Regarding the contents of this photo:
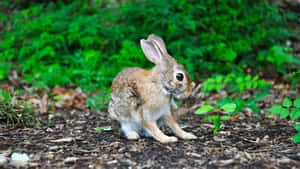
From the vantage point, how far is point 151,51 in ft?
13.9

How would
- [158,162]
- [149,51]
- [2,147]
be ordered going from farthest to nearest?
[149,51] → [2,147] → [158,162]

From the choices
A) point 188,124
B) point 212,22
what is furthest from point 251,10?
point 188,124

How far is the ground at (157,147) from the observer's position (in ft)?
11.3

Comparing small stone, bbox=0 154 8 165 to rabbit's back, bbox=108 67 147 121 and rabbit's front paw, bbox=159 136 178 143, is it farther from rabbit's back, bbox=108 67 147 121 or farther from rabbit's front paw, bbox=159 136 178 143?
rabbit's front paw, bbox=159 136 178 143

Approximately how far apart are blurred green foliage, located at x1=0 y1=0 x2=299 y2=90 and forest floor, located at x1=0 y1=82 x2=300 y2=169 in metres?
1.97

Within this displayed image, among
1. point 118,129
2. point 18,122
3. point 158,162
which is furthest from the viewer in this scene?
point 18,122

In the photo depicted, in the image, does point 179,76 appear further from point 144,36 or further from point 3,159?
point 144,36

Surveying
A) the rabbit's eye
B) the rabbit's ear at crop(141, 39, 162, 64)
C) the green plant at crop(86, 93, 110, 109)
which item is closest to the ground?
the green plant at crop(86, 93, 110, 109)

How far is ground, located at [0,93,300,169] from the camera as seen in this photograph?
3.44 metres

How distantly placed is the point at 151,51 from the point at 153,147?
1181 mm

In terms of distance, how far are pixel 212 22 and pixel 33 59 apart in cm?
→ 420

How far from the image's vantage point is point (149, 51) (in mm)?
4234

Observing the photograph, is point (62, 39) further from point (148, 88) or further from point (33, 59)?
Result: point (148, 88)

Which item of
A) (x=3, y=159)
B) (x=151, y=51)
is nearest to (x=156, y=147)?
(x=151, y=51)
